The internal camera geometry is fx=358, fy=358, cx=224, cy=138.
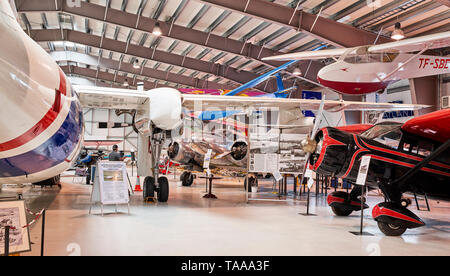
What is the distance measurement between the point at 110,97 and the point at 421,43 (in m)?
7.81

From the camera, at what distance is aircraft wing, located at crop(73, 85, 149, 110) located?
7719 millimetres

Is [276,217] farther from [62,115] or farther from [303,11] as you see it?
[303,11]

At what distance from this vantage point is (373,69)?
1095cm

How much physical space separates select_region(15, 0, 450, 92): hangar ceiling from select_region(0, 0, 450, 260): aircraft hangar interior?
0.07 m

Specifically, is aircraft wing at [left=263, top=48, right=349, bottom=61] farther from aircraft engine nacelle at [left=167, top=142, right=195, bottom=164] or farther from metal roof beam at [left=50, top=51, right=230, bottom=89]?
metal roof beam at [left=50, top=51, right=230, bottom=89]

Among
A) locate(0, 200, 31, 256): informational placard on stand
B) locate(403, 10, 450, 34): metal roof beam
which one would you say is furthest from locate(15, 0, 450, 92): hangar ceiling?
locate(0, 200, 31, 256): informational placard on stand

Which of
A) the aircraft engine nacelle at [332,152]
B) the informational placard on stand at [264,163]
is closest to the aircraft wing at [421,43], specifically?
the informational placard on stand at [264,163]

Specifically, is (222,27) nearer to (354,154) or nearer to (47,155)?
(354,154)

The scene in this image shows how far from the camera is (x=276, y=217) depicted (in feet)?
24.1

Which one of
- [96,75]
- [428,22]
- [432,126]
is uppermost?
[96,75]

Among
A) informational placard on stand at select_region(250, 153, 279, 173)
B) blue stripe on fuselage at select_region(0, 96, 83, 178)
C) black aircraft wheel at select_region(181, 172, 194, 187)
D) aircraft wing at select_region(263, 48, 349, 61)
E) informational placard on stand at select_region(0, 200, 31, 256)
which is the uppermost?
aircraft wing at select_region(263, 48, 349, 61)

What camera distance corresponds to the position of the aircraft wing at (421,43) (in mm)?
8711

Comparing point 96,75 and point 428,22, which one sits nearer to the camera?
point 428,22

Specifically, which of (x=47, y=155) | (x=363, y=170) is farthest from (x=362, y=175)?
(x=47, y=155)
